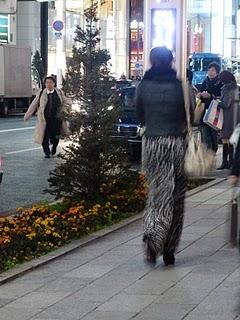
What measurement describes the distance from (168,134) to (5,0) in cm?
186

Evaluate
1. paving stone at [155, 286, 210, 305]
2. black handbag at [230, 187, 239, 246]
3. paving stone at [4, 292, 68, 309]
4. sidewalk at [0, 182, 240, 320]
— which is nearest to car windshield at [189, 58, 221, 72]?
sidewalk at [0, 182, 240, 320]

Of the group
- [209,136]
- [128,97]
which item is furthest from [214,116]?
[128,97]

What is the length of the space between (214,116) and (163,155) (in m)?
8.61

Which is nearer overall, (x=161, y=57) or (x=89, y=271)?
(x=89, y=271)

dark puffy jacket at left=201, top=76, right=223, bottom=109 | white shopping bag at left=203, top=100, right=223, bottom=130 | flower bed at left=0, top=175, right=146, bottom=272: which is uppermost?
dark puffy jacket at left=201, top=76, right=223, bottom=109

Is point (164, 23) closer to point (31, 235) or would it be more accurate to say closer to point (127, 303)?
point (31, 235)

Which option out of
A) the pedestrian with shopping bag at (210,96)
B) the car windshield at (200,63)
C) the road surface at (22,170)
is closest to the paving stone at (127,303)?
the road surface at (22,170)

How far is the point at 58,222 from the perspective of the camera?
9812 mm

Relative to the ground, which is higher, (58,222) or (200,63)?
(200,63)

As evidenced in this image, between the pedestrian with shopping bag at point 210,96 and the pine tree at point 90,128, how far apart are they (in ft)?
19.0

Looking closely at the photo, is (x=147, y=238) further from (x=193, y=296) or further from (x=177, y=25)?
(x=177, y=25)

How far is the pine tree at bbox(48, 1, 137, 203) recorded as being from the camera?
10867 millimetres

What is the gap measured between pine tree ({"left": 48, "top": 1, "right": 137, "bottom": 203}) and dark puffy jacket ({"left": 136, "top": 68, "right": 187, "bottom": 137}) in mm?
2556

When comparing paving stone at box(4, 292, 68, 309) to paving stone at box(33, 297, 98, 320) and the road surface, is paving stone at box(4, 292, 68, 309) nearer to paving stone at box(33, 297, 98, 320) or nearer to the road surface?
paving stone at box(33, 297, 98, 320)
